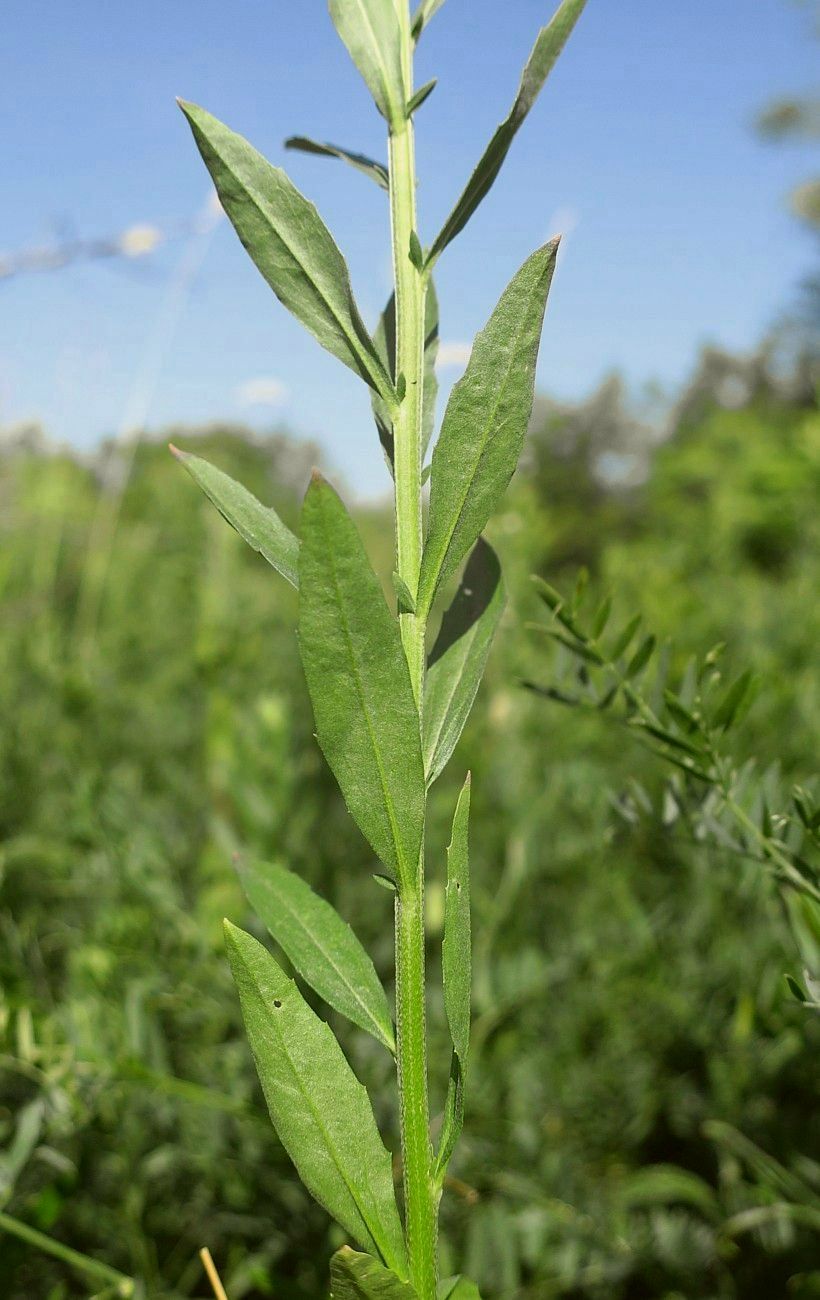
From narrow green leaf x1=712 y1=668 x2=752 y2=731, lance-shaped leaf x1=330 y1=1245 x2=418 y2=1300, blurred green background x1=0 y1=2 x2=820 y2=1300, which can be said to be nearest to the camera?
lance-shaped leaf x1=330 y1=1245 x2=418 y2=1300

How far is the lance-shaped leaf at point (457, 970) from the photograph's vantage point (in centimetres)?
23

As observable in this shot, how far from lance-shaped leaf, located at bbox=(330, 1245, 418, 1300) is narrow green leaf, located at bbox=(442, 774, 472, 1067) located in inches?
1.7

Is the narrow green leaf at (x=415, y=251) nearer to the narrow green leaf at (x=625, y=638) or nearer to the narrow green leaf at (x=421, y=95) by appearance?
the narrow green leaf at (x=421, y=95)

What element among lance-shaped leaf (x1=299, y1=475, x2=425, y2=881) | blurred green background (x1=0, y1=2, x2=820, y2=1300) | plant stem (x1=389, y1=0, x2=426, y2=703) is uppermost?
plant stem (x1=389, y1=0, x2=426, y2=703)

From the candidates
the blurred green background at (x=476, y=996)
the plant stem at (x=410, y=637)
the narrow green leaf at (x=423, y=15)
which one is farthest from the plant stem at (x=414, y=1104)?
the narrow green leaf at (x=423, y=15)

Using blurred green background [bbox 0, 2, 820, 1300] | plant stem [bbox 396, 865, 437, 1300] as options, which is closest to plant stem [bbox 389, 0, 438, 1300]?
plant stem [bbox 396, 865, 437, 1300]

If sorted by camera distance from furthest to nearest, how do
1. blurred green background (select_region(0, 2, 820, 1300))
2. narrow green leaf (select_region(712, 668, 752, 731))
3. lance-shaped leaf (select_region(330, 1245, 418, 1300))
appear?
blurred green background (select_region(0, 2, 820, 1300)), narrow green leaf (select_region(712, 668, 752, 731)), lance-shaped leaf (select_region(330, 1245, 418, 1300))

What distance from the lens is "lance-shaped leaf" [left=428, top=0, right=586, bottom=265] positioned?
23cm

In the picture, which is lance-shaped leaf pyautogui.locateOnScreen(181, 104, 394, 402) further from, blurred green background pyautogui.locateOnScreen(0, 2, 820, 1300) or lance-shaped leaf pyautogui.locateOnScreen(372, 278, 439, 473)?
blurred green background pyautogui.locateOnScreen(0, 2, 820, 1300)

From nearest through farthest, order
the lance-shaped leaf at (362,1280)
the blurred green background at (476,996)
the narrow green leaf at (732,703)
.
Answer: the lance-shaped leaf at (362,1280), the narrow green leaf at (732,703), the blurred green background at (476,996)

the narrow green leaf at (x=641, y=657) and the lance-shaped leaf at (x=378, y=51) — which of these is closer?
the lance-shaped leaf at (x=378, y=51)

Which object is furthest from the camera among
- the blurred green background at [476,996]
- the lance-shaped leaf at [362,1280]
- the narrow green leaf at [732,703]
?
the blurred green background at [476,996]

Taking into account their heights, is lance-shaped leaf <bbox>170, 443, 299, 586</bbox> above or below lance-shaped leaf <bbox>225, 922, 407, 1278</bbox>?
above

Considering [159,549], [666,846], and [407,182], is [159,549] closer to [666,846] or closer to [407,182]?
[666,846]
